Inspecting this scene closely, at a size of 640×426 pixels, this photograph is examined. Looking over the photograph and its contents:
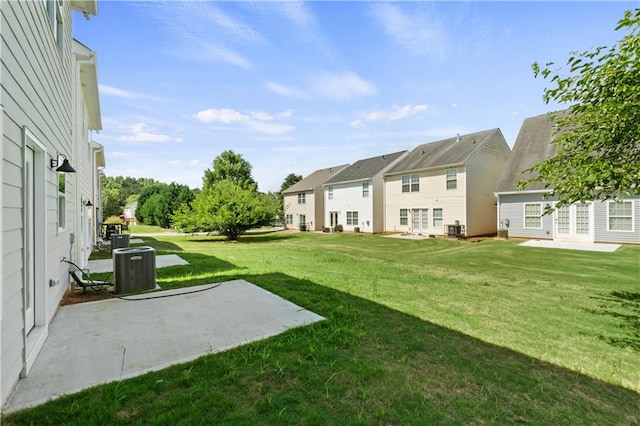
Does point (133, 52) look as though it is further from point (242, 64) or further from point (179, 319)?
point (179, 319)

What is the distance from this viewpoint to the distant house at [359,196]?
25.3 meters

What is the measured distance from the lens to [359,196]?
26.3 meters

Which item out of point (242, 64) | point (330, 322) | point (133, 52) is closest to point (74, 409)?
point (330, 322)

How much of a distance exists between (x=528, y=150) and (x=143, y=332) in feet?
74.1

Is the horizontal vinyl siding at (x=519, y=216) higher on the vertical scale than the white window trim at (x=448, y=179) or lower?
lower

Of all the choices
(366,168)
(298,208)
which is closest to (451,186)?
(366,168)

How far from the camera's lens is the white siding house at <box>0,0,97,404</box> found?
2432 mm

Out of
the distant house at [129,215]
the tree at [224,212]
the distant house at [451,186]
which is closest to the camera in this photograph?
the distant house at [451,186]

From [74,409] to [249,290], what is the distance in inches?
153

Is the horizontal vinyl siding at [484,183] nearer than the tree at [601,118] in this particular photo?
No

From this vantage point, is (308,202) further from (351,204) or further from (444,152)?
(444,152)

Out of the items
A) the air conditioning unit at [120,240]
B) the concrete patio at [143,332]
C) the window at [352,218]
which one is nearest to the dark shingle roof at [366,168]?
the window at [352,218]

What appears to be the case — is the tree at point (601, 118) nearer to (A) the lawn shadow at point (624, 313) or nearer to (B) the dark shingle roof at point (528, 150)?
(A) the lawn shadow at point (624, 313)

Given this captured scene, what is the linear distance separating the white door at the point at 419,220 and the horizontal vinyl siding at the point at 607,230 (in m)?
9.33
